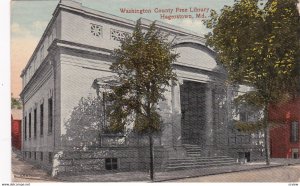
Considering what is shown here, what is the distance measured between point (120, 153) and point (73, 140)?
4.56 ft

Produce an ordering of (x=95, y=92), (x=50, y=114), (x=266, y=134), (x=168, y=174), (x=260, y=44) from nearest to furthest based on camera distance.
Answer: (x=168, y=174) → (x=95, y=92) → (x=260, y=44) → (x=50, y=114) → (x=266, y=134)

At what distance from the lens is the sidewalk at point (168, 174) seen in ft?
37.6

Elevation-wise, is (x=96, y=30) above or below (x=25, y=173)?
above

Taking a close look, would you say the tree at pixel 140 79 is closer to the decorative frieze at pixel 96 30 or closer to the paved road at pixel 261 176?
the decorative frieze at pixel 96 30

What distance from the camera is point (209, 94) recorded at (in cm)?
1338

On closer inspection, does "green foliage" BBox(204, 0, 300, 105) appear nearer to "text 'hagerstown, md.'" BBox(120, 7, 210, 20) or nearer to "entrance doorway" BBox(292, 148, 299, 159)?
"text 'hagerstown, md.'" BBox(120, 7, 210, 20)

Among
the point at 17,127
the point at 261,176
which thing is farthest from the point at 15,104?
the point at 261,176

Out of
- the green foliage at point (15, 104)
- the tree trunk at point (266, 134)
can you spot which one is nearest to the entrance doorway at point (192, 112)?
the tree trunk at point (266, 134)

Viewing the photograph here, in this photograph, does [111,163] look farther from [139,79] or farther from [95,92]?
[139,79]

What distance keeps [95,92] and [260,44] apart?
15.0 feet

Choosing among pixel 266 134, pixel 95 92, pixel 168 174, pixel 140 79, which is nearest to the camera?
pixel 140 79

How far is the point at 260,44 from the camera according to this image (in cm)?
1236

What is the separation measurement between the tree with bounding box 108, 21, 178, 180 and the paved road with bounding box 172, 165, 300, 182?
1.57 meters
